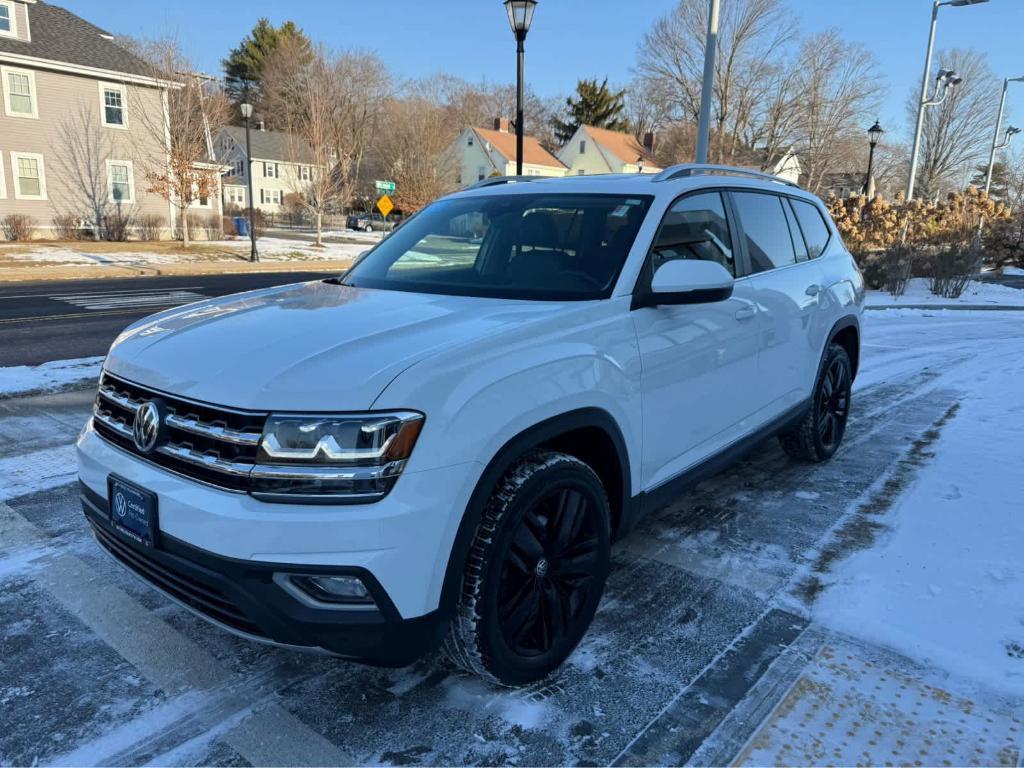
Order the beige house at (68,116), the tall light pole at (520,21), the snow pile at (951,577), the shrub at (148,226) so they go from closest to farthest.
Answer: the snow pile at (951,577) < the tall light pole at (520,21) < the beige house at (68,116) < the shrub at (148,226)

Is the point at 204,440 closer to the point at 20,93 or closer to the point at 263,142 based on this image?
the point at 20,93

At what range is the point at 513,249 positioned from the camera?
3531 mm

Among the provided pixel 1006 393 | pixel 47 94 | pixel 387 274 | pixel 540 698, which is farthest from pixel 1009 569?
pixel 47 94

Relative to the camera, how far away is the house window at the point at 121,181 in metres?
28.0

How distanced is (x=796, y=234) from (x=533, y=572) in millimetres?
3186

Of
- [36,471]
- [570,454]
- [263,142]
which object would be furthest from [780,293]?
[263,142]

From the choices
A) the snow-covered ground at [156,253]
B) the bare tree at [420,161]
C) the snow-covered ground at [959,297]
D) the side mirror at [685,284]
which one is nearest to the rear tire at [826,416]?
the side mirror at [685,284]

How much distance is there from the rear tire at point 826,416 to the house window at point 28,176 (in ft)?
96.1

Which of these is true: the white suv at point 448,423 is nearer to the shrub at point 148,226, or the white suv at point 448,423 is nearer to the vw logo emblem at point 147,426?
the vw logo emblem at point 147,426

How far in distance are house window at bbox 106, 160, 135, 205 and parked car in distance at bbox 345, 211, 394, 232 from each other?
25051mm

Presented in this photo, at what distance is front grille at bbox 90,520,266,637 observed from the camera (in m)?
2.24

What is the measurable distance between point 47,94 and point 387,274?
96.2ft

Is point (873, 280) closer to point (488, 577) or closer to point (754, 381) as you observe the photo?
point (754, 381)

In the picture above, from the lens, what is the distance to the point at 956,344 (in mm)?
10523
